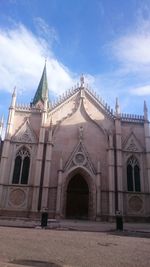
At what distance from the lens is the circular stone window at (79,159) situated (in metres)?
30.4

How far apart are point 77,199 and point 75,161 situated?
4836mm

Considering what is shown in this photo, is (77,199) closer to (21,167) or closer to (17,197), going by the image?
(17,197)

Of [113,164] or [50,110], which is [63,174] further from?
[50,110]

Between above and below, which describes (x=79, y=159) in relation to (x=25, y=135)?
below

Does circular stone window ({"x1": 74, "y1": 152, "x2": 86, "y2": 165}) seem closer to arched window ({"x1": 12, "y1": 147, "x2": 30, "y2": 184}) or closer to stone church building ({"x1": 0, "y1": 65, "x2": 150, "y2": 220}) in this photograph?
stone church building ({"x1": 0, "y1": 65, "x2": 150, "y2": 220})

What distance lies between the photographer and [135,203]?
97.5ft

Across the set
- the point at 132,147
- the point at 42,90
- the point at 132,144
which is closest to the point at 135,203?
the point at 132,147

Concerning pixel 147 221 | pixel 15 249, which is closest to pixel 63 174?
pixel 147 221

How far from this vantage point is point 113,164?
30.3m

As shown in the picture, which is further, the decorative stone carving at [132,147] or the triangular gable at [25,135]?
the decorative stone carving at [132,147]

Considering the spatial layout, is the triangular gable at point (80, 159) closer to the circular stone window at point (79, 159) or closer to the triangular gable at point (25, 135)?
the circular stone window at point (79, 159)

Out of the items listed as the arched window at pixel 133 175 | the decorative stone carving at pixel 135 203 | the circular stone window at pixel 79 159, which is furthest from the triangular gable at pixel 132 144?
the decorative stone carving at pixel 135 203

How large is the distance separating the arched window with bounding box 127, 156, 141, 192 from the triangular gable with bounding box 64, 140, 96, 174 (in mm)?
4920

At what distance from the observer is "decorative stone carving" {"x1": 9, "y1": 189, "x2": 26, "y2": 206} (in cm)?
2836
